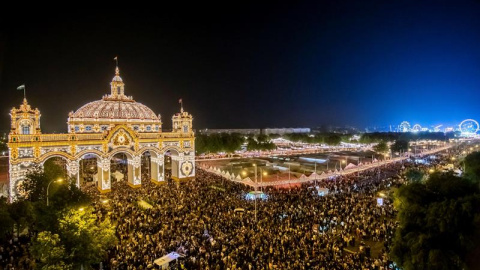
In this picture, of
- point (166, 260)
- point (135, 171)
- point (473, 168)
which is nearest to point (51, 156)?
point (135, 171)

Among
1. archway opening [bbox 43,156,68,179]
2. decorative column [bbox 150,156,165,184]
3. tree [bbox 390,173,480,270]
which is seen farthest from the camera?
decorative column [bbox 150,156,165,184]

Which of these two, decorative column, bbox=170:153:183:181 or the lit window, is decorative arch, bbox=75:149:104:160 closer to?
the lit window

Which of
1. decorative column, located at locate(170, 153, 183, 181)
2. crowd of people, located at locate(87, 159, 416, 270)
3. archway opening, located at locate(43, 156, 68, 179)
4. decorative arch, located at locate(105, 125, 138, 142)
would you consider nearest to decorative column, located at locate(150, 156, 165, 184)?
decorative column, located at locate(170, 153, 183, 181)

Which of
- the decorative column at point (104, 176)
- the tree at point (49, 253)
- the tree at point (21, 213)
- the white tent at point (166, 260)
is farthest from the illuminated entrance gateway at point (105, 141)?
the white tent at point (166, 260)

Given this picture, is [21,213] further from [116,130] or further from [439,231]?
[439,231]

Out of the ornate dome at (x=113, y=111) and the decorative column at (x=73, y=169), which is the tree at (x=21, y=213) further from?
the ornate dome at (x=113, y=111)
